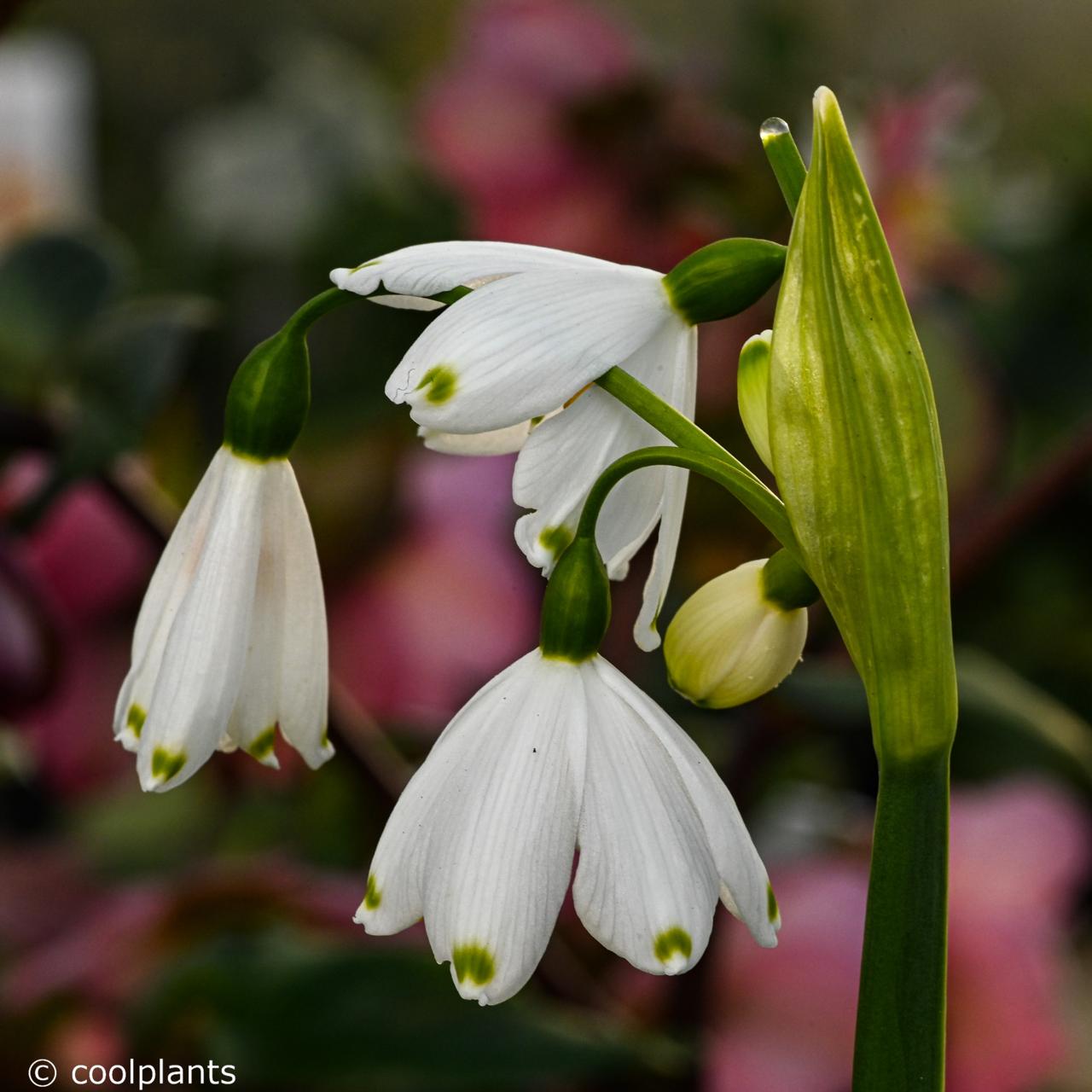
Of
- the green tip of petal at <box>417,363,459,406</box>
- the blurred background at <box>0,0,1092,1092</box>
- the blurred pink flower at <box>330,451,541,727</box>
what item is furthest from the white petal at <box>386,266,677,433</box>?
the blurred pink flower at <box>330,451,541,727</box>

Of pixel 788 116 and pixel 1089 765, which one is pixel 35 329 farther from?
pixel 788 116

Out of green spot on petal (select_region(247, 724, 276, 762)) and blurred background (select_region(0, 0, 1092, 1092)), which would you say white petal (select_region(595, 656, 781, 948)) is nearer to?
green spot on petal (select_region(247, 724, 276, 762))

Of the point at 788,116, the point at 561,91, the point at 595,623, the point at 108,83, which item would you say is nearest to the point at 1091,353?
the point at 788,116

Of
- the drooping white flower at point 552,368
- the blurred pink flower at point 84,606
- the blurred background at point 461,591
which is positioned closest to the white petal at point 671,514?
the drooping white flower at point 552,368

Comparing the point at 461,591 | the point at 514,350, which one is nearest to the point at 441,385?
the point at 514,350

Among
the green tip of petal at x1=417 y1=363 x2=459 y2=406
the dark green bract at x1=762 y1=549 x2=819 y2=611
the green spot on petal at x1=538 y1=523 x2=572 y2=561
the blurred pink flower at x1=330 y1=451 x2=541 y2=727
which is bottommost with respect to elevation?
the blurred pink flower at x1=330 y1=451 x2=541 y2=727

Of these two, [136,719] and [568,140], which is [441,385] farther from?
[568,140]

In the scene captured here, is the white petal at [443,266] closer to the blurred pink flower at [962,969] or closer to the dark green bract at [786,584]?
the dark green bract at [786,584]
